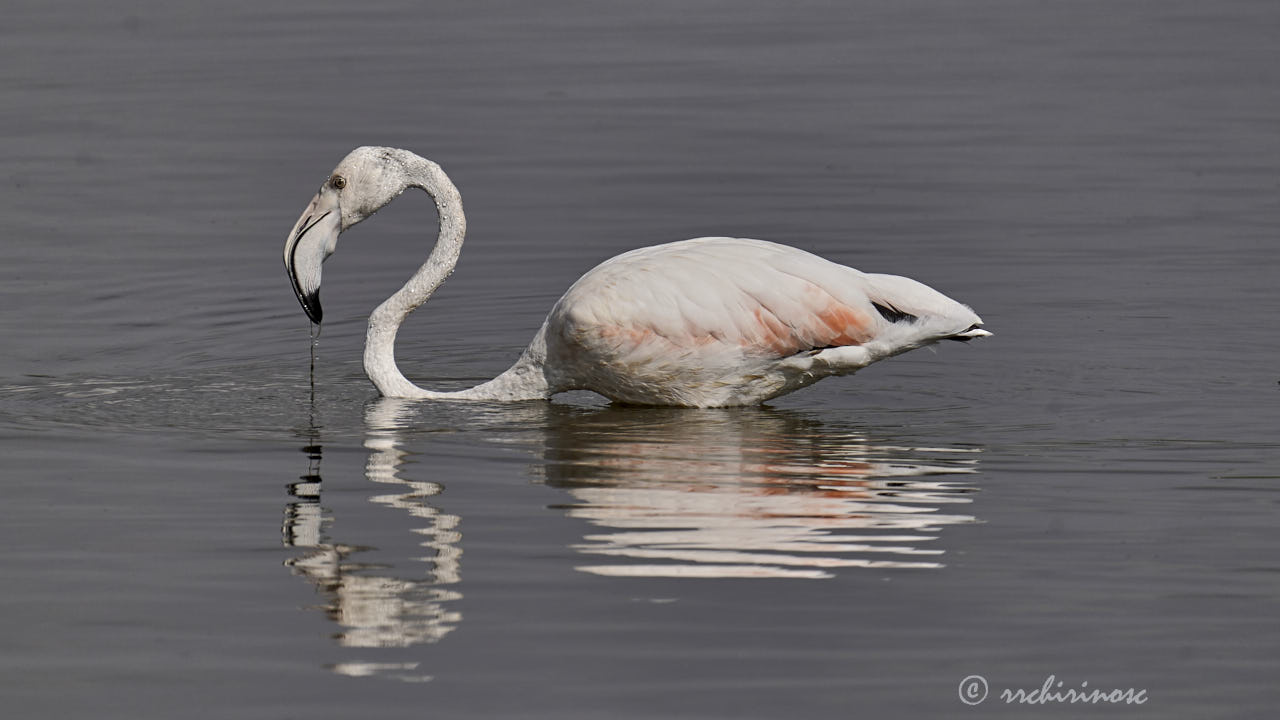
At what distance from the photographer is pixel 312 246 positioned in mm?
10195

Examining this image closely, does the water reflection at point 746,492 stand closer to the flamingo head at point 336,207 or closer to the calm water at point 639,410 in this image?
the calm water at point 639,410

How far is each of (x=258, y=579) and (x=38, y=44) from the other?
602 inches

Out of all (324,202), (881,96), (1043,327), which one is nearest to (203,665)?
(324,202)

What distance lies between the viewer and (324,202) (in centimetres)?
1033

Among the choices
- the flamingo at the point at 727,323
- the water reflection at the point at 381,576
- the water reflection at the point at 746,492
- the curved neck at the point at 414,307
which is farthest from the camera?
the curved neck at the point at 414,307

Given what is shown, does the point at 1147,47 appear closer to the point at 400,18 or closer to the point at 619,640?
the point at 400,18

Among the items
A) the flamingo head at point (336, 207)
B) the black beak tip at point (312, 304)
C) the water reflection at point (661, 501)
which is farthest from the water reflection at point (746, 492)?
the flamingo head at point (336, 207)

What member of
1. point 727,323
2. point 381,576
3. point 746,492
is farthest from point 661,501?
point 727,323

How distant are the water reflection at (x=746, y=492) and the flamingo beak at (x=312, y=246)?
1420mm

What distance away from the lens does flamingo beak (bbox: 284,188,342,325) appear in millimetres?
10094

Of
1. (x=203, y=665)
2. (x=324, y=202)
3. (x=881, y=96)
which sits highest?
(x=881, y=96)

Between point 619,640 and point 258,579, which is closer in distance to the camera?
point 619,640

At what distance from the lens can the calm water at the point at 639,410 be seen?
589 cm

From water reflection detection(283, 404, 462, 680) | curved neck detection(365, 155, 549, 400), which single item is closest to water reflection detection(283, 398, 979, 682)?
water reflection detection(283, 404, 462, 680)
